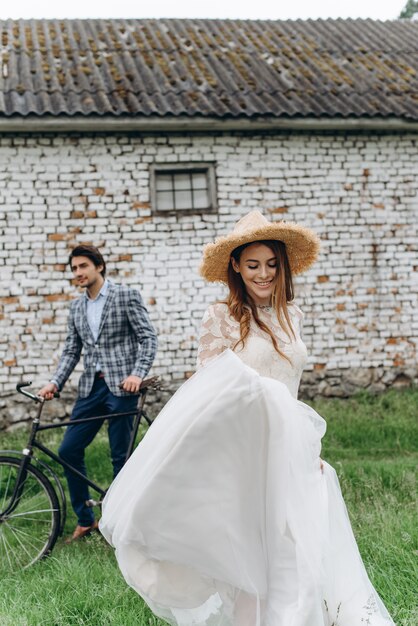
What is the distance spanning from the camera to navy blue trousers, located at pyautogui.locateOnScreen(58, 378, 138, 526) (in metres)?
4.94

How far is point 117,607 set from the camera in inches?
138

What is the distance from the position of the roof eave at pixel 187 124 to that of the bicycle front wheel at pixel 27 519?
5.22m

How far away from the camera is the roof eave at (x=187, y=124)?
8.71 meters

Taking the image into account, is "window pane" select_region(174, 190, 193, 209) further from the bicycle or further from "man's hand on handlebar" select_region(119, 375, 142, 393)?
the bicycle

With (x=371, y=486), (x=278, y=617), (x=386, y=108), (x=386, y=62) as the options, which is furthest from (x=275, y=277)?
(x=386, y=62)

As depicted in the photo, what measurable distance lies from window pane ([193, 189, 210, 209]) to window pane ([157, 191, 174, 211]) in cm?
31

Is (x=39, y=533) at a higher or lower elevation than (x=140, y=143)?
lower

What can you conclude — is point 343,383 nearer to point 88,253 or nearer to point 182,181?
point 182,181

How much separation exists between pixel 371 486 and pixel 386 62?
7777mm

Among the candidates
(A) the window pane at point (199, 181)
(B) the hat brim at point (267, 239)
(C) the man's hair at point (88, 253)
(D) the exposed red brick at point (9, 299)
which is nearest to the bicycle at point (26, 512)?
(C) the man's hair at point (88, 253)

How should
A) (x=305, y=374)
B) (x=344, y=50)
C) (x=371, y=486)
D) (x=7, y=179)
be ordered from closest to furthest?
1. (x=371, y=486)
2. (x=7, y=179)
3. (x=305, y=374)
4. (x=344, y=50)

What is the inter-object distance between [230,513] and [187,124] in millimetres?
7064

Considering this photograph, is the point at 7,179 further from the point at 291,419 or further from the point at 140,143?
the point at 291,419

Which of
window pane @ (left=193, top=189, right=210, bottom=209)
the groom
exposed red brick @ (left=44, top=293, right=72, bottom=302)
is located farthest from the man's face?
window pane @ (left=193, top=189, right=210, bottom=209)
